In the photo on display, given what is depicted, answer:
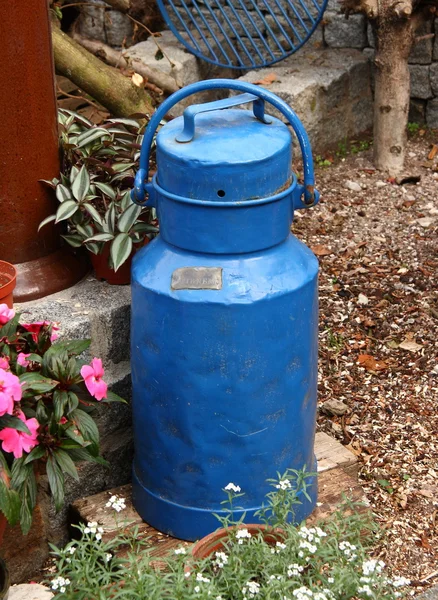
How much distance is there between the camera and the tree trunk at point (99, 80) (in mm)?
4527

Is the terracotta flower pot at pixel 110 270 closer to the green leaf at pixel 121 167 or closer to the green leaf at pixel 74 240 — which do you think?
the green leaf at pixel 74 240

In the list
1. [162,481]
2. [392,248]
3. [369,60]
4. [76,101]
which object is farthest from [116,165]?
[369,60]

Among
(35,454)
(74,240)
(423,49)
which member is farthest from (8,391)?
(423,49)

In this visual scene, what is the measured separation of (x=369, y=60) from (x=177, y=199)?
3.74 meters

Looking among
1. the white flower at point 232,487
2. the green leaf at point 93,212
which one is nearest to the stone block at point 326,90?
the green leaf at point 93,212

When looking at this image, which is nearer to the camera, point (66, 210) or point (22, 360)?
point (22, 360)

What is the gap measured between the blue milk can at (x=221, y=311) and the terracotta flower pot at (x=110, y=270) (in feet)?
1.16

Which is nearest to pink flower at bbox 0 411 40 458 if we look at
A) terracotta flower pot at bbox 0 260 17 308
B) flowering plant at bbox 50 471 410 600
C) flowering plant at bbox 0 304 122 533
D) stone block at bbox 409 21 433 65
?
flowering plant at bbox 0 304 122 533

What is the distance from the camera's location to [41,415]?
2211 millimetres

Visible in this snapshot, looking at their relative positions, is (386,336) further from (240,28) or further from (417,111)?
(240,28)

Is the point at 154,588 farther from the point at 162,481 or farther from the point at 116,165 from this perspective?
the point at 116,165

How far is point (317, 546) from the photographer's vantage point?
87.2 inches

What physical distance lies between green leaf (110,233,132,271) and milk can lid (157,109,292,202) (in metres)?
0.35

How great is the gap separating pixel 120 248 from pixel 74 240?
7.9 inches
